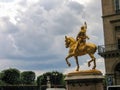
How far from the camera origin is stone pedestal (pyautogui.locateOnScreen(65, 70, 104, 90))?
2566 cm

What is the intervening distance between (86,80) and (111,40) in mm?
29059

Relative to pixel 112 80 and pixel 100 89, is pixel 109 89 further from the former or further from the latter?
pixel 112 80

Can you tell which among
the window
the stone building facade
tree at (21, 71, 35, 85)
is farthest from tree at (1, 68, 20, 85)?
the window

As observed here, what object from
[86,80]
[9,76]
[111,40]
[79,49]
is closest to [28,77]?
[9,76]

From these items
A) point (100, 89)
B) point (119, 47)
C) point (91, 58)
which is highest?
point (119, 47)

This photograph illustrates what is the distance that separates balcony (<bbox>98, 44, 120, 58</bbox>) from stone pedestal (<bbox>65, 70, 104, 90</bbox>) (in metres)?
26.5

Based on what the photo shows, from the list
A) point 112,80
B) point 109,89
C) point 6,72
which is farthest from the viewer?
point 6,72

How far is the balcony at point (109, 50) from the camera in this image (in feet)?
172

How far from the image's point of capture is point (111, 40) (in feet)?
178

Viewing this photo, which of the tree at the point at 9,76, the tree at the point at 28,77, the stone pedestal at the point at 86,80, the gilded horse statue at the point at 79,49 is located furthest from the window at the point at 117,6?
the tree at the point at 28,77

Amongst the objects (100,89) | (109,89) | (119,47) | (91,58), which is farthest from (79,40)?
(119,47)

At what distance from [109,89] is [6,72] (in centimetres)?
6481

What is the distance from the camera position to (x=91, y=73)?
25750 mm

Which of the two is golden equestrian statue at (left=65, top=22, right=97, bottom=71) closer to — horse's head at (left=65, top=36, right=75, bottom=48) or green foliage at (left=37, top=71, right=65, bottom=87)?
horse's head at (left=65, top=36, right=75, bottom=48)
